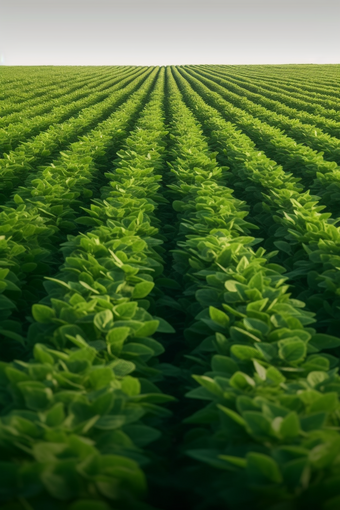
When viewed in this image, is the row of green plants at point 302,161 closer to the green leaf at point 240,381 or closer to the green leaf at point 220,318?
the green leaf at point 220,318

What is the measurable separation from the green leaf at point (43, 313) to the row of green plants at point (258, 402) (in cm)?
87

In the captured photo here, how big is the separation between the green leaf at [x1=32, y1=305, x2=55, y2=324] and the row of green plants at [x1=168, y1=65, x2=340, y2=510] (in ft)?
2.84

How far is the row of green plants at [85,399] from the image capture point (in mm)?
1354

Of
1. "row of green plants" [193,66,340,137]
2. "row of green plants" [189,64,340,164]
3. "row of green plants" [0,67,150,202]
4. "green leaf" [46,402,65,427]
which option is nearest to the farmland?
"green leaf" [46,402,65,427]

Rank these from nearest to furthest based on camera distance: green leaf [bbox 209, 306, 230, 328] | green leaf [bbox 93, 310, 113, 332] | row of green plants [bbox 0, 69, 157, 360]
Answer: green leaf [bbox 93, 310, 113, 332] < green leaf [bbox 209, 306, 230, 328] < row of green plants [bbox 0, 69, 157, 360]

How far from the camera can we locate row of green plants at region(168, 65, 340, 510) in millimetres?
1378

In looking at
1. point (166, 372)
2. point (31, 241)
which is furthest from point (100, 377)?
point (31, 241)

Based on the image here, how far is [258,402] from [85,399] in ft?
2.25

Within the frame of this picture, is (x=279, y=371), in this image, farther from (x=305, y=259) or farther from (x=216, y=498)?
(x=305, y=259)

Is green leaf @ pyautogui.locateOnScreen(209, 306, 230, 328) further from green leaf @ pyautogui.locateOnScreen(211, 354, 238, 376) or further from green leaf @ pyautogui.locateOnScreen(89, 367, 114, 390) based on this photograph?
green leaf @ pyautogui.locateOnScreen(89, 367, 114, 390)

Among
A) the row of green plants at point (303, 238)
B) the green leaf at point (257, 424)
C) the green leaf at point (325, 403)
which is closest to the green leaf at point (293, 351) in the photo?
the green leaf at point (325, 403)

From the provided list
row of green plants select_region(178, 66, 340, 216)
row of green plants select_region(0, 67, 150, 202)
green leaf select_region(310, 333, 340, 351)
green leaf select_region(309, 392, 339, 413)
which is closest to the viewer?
green leaf select_region(309, 392, 339, 413)

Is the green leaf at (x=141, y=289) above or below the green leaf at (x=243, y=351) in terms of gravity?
above

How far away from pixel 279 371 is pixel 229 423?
486mm
